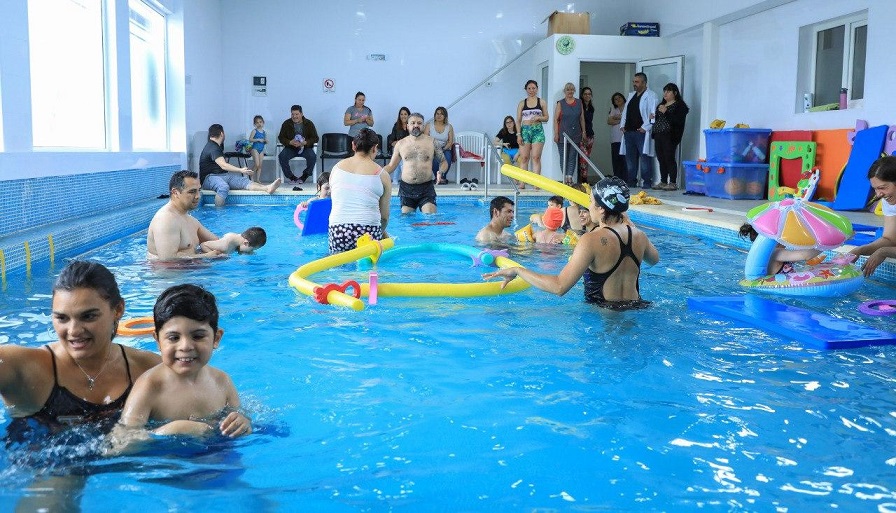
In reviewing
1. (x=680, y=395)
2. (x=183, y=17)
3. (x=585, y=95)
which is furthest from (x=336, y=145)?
(x=680, y=395)

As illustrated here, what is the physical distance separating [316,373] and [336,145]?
1365 centimetres

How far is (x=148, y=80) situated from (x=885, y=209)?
12.0 m

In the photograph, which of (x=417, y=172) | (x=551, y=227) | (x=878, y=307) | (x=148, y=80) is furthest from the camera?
(x=148, y=80)

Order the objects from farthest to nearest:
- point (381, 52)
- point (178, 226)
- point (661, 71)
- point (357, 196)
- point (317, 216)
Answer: point (381, 52)
point (661, 71)
point (317, 216)
point (357, 196)
point (178, 226)

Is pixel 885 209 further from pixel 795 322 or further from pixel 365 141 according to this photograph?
pixel 365 141

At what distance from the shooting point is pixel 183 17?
15.0m

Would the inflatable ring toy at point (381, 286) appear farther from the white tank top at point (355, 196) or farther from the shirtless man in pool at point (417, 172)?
the shirtless man in pool at point (417, 172)

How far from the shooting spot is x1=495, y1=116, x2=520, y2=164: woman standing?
1702 cm

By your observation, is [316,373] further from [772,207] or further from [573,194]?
[772,207]

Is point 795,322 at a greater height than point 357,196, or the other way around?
point 357,196

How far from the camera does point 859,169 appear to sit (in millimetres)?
10570

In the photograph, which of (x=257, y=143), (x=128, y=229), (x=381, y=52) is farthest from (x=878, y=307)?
(x=381, y=52)

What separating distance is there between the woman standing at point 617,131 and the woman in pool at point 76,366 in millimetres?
15112

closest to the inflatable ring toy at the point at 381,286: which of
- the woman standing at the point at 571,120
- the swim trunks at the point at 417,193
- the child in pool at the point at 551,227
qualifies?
the child in pool at the point at 551,227
